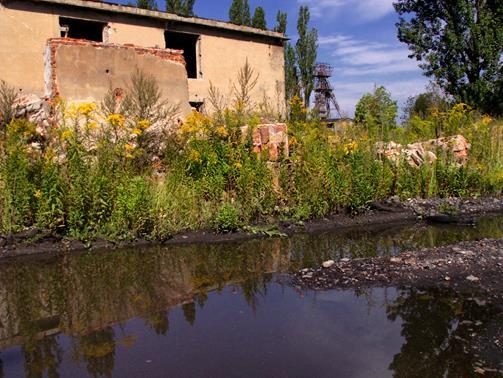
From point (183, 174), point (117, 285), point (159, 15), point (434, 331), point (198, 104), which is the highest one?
point (159, 15)

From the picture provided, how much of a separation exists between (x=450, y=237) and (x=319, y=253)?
2.34m

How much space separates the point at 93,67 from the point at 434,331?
939 centimetres

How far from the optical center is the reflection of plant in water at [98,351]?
11.9 ft

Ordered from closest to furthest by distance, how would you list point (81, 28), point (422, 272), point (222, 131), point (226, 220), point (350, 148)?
point (422, 272) → point (226, 220) → point (222, 131) → point (350, 148) → point (81, 28)

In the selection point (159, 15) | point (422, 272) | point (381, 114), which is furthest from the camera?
point (159, 15)

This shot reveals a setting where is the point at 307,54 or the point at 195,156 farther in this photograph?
the point at 307,54

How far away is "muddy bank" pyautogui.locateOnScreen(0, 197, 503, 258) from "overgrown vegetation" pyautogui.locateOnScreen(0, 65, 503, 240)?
16 cm

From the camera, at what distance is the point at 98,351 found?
3.92 m

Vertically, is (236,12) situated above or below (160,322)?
above

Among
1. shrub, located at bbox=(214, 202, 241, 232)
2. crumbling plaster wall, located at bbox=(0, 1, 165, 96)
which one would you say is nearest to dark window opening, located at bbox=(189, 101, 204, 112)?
crumbling plaster wall, located at bbox=(0, 1, 165, 96)

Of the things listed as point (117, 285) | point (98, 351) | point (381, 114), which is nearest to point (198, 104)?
point (381, 114)

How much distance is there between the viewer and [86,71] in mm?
11188

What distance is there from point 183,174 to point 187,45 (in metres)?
12.9

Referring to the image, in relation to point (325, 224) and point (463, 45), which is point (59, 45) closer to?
→ point (325, 224)
